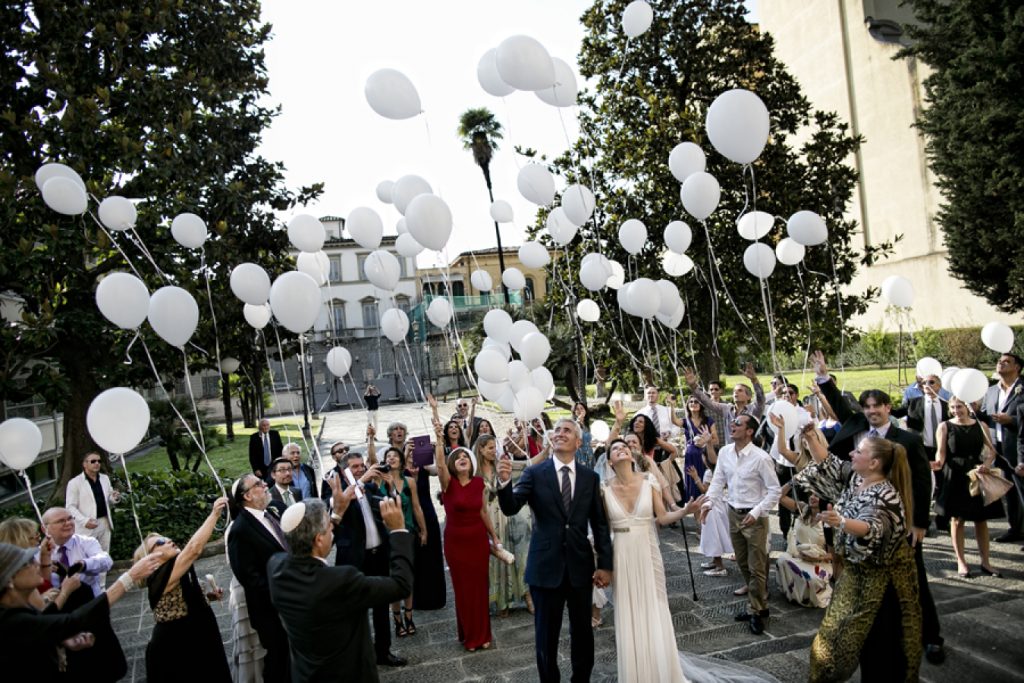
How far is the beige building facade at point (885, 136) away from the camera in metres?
26.7

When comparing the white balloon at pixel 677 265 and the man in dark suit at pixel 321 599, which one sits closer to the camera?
the man in dark suit at pixel 321 599

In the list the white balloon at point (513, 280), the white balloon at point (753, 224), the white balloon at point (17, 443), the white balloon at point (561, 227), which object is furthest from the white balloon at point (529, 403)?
the white balloon at point (17, 443)

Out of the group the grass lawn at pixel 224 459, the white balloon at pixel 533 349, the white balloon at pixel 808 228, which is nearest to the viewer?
the white balloon at pixel 533 349

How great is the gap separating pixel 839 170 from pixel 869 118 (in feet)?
60.1

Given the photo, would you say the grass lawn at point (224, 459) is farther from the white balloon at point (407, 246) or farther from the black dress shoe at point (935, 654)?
the black dress shoe at point (935, 654)

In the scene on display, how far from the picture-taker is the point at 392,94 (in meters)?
6.27

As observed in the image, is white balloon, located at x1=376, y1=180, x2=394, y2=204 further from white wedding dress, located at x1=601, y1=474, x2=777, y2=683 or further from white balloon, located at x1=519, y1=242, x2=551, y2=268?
white wedding dress, located at x1=601, y1=474, x2=777, y2=683

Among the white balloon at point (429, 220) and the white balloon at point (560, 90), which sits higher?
the white balloon at point (560, 90)

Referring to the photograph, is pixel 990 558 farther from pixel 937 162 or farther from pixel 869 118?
pixel 869 118

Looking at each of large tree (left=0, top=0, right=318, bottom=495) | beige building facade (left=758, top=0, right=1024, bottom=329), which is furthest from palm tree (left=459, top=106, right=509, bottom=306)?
large tree (left=0, top=0, right=318, bottom=495)

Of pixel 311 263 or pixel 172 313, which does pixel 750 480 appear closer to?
pixel 172 313

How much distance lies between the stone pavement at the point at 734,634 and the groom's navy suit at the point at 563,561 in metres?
0.71

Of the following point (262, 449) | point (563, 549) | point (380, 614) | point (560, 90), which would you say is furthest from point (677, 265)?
point (380, 614)

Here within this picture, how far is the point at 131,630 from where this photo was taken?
6500 millimetres
